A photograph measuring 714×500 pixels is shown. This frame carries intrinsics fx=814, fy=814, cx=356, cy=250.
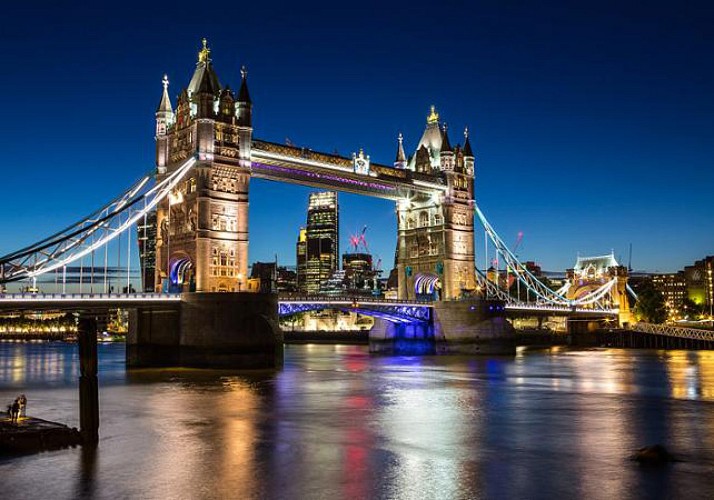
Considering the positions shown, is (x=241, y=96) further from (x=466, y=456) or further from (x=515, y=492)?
(x=515, y=492)

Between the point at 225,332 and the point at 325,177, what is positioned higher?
the point at 325,177

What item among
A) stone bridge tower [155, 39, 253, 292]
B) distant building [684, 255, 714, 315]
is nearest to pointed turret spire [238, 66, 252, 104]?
stone bridge tower [155, 39, 253, 292]

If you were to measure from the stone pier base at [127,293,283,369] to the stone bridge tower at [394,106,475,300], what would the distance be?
27.9 meters

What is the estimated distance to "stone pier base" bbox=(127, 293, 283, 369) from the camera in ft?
154

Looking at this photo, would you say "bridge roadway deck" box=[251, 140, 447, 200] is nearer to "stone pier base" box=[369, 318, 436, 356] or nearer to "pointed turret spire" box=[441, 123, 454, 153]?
"pointed turret spire" box=[441, 123, 454, 153]

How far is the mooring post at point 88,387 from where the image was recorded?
21250 mm

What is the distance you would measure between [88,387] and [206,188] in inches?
1262

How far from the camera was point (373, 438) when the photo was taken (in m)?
23.0

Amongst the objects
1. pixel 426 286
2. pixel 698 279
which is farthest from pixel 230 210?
pixel 698 279

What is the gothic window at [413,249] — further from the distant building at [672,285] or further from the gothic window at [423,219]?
the distant building at [672,285]

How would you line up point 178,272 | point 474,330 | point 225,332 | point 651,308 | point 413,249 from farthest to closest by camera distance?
1. point 651,308
2. point 413,249
3. point 474,330
4. point 178,272
5. point 225,332

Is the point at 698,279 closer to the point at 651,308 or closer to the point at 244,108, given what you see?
the point at 651,308

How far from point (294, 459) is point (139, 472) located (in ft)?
12.2

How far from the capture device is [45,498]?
52.3 feet
